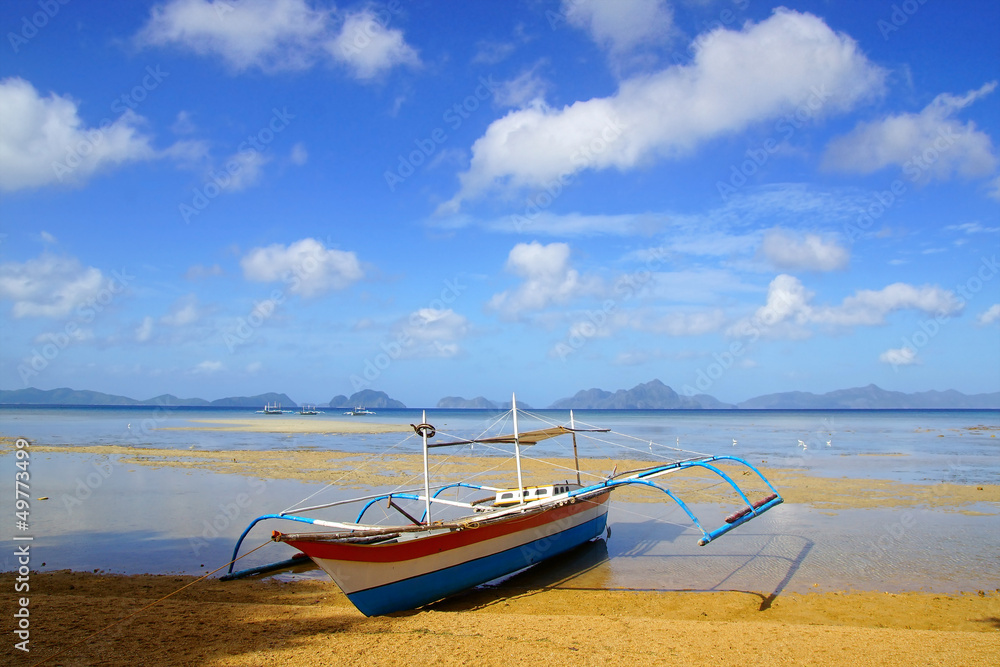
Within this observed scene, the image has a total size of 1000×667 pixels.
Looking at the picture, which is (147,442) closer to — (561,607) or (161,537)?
(161,537)

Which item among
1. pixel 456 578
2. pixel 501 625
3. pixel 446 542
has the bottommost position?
pixel 501 625

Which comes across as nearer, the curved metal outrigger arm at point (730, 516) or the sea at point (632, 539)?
the curved metal outrigger arm at point (730, 516)

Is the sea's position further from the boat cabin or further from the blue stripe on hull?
the boat cabin

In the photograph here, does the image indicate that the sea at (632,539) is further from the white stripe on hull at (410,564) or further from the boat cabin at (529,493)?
the boat cabin at (529,493)

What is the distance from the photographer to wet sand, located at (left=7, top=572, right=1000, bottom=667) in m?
6.40

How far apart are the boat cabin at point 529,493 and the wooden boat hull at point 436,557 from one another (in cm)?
59

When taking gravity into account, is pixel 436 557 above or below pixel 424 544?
below

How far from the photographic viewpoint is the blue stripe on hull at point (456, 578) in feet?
26.7

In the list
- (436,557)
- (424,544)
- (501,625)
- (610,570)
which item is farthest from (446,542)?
(610,570)

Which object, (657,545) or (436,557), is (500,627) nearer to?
(436,557)

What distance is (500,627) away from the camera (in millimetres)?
7551

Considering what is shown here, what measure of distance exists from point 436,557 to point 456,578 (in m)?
0.65

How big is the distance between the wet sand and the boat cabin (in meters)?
2.16

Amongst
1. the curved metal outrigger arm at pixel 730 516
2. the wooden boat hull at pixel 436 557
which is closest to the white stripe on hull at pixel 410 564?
the wooden boat hull at pixel 436 557
